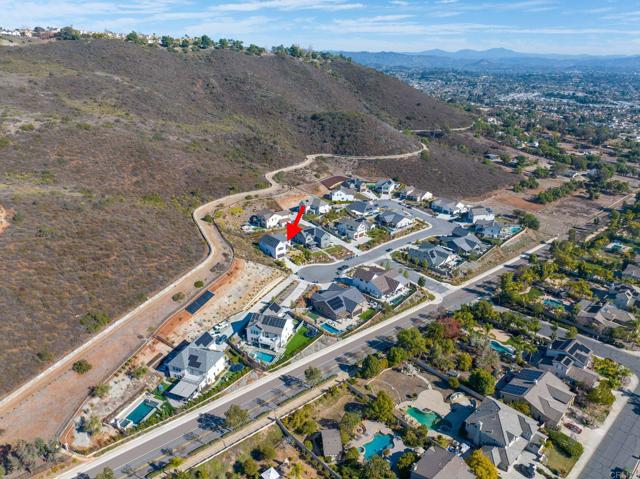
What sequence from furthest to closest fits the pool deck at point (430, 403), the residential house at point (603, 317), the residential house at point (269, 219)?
the residential house at point (269, 219) < the residential house at point (603, 317) < the pool deck at point (430, 403)

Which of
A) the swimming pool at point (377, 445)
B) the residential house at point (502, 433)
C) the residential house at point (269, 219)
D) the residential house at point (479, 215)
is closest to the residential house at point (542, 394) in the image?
the residential house at point (502, 433)

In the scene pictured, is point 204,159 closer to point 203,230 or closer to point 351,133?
point 203,230

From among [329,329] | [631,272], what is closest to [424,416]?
[329,329]

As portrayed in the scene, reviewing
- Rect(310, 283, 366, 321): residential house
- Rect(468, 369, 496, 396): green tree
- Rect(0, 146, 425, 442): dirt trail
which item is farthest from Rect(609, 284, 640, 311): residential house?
Rect(0, 146, 425, 442): dirt trail

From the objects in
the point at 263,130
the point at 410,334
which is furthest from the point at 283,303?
the point at 263,130

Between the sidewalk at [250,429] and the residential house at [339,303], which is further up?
the residential house at [339,303]

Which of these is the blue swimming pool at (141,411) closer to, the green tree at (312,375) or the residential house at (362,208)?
the green tree at (312,375)

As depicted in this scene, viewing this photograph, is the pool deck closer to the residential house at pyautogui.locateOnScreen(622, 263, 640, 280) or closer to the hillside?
the hillside

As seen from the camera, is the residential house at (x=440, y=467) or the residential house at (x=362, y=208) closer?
the residential house at (x=440, y=467)
